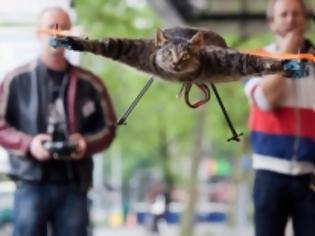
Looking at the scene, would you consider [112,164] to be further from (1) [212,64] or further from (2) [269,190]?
(1) [212,64]

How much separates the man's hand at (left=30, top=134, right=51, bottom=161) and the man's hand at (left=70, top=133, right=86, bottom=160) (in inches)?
2.6

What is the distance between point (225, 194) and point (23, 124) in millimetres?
13535

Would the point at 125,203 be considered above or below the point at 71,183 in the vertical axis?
below

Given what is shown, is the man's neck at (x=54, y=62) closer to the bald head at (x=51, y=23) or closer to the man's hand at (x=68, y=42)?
the bald head at (x=51, y=23)

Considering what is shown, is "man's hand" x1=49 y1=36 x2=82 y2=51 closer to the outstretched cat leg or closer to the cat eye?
the outstretched cat leg

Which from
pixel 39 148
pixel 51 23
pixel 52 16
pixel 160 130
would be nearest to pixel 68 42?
pixel 51 23

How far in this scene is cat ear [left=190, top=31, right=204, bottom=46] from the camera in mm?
1131

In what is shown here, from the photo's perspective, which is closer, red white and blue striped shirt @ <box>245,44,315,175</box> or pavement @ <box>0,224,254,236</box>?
red white and blue striped shirt @ <box>245,44,315,175</box>

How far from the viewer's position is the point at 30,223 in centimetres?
255

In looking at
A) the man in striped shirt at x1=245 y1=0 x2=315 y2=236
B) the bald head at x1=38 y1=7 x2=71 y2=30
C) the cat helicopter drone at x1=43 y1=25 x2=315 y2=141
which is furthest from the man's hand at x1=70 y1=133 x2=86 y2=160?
the cat helicopter drone at x1=43 y1=25 x2=315 y2=141

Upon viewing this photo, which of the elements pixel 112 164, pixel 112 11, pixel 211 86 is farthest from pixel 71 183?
pixel 112 164

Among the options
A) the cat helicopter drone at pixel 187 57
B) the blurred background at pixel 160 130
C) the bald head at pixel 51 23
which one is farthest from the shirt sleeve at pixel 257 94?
the cat helicopter drone at pixel 187 57

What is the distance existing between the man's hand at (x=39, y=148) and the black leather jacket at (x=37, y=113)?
0.8 inches

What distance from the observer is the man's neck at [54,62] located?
257 cm
